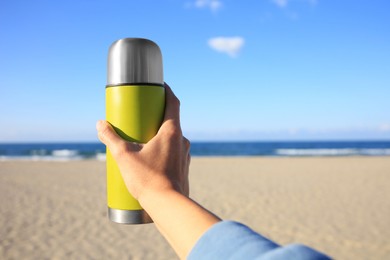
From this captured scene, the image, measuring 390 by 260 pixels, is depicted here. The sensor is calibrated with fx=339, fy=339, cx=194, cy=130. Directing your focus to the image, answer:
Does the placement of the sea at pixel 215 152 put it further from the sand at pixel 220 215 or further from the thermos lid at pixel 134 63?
the thermos lid at pixel 134 63

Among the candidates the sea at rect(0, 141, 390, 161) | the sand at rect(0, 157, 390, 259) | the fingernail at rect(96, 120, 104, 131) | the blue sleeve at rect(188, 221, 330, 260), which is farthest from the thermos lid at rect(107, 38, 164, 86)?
the sea at rect(0, 141, 390, 161)

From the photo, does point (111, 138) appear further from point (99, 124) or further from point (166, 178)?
point (166, 178)

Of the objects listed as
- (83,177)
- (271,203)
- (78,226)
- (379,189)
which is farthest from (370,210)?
(83,177)

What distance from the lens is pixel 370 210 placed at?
19.2 ft

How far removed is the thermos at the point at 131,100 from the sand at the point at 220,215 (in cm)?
326

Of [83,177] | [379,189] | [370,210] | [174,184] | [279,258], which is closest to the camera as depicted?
[279,258]

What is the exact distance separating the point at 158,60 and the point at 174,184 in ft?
1.12

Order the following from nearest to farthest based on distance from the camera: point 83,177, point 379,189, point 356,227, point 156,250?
point 156,250, point 356,227, point 379,189, point 83,177

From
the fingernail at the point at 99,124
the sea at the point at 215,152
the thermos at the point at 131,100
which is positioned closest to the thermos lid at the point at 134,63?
the thermos at the point at 131,100

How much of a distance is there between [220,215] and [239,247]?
5.15 meters

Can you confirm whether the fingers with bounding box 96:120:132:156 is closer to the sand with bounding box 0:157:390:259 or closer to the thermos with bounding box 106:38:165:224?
the thermos with bounding box 106:38:165:224

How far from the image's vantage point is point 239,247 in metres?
0.46

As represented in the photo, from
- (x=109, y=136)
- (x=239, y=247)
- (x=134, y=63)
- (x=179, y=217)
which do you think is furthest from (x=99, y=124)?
(x=239, y=247)

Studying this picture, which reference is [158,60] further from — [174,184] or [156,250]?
[156,250]
